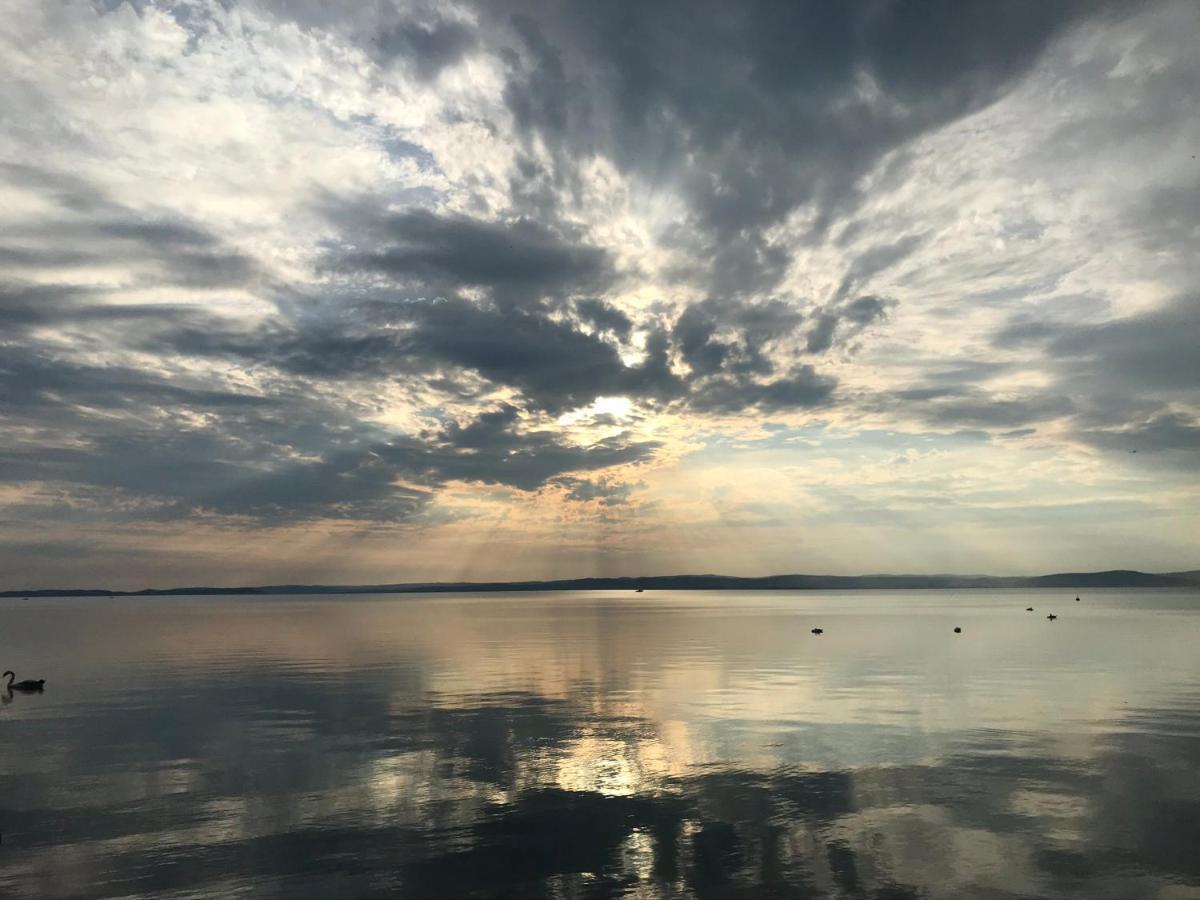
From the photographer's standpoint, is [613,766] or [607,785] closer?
[607,785]

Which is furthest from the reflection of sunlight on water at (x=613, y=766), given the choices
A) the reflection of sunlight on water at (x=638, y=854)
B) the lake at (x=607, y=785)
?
the reflection of sunlight on water at (x=638, y=854)

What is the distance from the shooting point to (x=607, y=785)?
2689 centimetres

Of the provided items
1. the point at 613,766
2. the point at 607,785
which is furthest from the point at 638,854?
the point at 613,766

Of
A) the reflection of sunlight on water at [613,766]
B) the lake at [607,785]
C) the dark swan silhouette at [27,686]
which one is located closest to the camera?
the lake at [607,785]

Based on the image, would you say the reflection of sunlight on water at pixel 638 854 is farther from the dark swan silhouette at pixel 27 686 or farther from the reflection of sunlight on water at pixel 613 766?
the dark swan silhouette at pixel 27 686

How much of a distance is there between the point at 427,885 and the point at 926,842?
42.3 feet

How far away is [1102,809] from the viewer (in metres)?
24.3

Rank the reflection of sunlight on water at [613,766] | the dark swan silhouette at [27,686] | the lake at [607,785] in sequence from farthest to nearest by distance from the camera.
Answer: the dark swan silhouette at [27,686]
the reflection of sunlight on water at [613,766]
the lake at [607,785]

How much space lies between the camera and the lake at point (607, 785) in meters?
19.2

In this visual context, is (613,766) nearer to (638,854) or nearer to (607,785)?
(607,785)

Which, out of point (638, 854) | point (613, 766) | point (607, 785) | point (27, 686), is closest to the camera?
point (638, 854)

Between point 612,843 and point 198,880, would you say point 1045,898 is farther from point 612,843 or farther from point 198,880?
point 198,880

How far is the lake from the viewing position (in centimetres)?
1916

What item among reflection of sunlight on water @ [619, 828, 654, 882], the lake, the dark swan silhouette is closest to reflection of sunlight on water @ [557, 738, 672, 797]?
the lake
